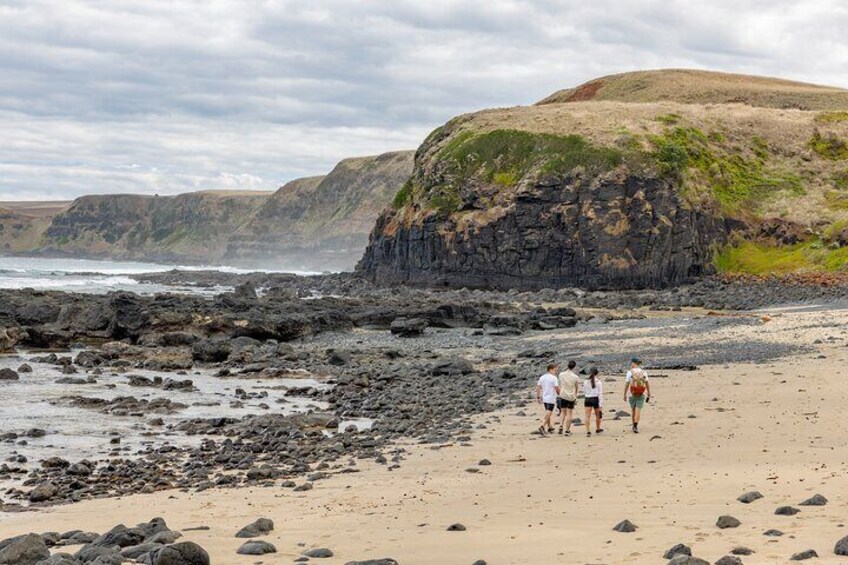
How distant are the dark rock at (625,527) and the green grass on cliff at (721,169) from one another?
76434 mm

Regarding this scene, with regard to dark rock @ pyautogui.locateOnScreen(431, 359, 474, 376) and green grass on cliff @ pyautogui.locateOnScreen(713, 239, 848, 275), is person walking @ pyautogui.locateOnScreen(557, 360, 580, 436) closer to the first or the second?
dark rock @ pyautogui.locateOnScreen(431, 359, 474, 376)

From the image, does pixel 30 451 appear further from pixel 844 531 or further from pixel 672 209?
pixel 672 209

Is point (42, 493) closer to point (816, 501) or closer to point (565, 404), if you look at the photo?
point (565, 404)

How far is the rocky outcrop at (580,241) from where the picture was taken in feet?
267

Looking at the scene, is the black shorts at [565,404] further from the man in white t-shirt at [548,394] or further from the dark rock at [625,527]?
the dark rock at [625,527]

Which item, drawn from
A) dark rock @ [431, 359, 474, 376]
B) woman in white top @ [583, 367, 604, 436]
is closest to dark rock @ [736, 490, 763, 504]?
woman in white top @ [583, 367, 604, 436]

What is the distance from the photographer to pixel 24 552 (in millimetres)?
11633

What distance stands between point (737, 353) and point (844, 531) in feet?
74.5

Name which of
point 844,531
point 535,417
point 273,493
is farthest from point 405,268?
point 844,531

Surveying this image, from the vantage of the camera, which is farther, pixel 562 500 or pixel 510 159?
pixel 510 159

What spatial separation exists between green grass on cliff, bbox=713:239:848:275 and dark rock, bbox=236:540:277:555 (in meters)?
65.3

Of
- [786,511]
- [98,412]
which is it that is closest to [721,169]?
[98,412]

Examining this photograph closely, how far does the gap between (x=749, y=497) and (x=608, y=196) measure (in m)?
72.6

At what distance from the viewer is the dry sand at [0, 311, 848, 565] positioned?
1187cm
